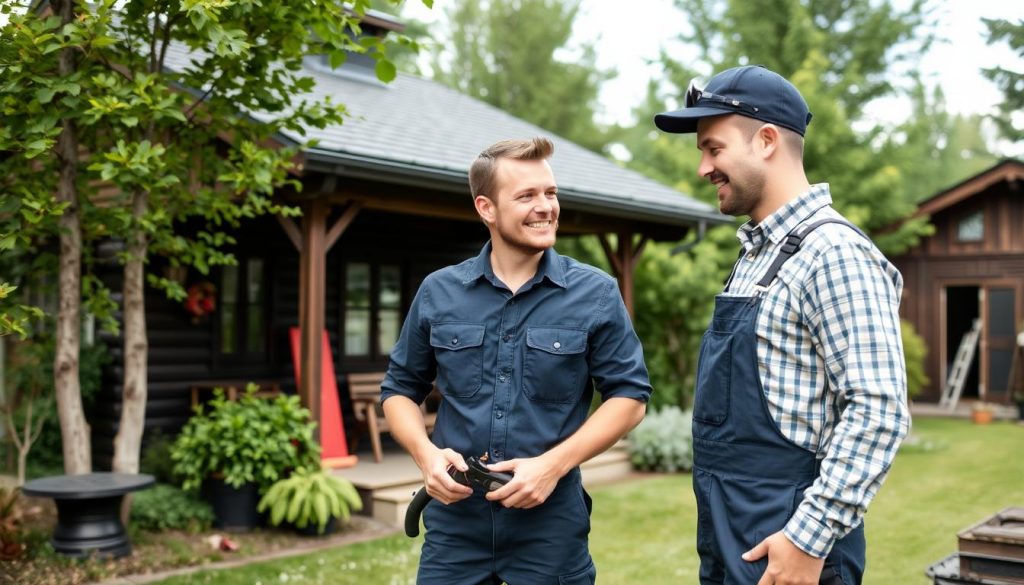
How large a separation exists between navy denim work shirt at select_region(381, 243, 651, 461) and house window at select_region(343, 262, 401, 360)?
8.53 meters

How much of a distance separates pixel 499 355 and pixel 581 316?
26 cm

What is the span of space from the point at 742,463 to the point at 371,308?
9523 mm

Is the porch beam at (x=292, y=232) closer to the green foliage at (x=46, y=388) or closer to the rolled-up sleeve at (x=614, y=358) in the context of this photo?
the green foliage at (x=46, y=388)

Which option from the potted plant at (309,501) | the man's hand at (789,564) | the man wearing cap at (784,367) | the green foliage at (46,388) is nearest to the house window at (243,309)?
the green foliage at (46,388)

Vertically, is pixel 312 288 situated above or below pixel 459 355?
above

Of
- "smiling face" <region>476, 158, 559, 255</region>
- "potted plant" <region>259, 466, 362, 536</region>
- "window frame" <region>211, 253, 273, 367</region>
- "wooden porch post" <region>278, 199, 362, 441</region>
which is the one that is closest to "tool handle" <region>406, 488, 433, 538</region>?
"smiling face" <region>476, 158, 559, 255</region>

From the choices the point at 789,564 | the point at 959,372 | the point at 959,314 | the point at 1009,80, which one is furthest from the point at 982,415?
the point at 789,564

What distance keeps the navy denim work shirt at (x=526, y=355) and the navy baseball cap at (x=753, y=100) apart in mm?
657

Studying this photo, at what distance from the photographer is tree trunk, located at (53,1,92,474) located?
549 cm

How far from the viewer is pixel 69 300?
568cm

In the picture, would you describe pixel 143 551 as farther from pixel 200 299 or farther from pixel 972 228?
pixel 972 228

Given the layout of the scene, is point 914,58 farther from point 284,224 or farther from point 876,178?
point 284,224

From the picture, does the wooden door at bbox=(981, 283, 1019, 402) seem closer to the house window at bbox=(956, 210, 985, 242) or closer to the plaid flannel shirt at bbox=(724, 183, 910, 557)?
the house window at bbox=(956, 210, 985, 242)

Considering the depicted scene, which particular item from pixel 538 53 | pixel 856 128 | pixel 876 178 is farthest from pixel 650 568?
pixel 538 53
